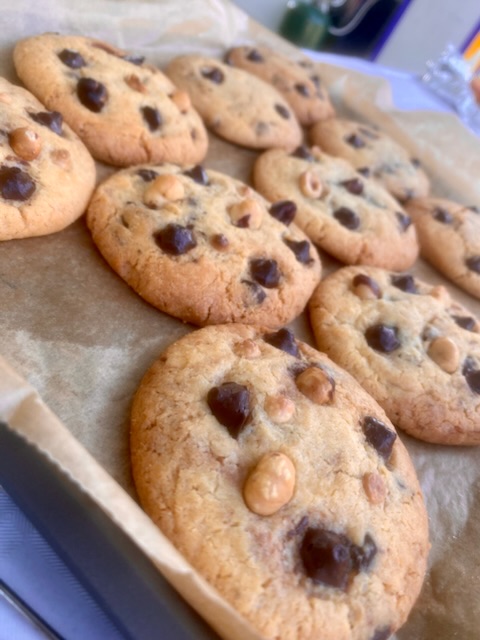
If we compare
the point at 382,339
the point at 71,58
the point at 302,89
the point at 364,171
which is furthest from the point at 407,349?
the point at 302,89

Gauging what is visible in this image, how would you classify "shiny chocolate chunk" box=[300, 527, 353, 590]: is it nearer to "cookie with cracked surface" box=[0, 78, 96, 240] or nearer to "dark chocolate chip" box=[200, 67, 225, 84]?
"cookie with cracked surface" box=[0, 78, 96, 240]

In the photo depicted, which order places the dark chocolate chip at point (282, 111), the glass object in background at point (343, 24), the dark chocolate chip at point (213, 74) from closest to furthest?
the dark chocolate chip at point (213, 74)
the dark chocolate chip at point (282, 111)
the glass object in background at point (343, 24)

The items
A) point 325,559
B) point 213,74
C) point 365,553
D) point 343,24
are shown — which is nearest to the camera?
point 325,559

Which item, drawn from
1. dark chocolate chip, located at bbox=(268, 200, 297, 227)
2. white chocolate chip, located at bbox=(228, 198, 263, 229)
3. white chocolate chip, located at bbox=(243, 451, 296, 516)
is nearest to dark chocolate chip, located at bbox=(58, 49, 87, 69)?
white chocolate chip, located at bbox=(228, 198, 263, 229)

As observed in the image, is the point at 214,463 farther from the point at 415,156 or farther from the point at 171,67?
the point at 415,156

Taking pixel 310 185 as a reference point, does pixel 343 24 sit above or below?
below

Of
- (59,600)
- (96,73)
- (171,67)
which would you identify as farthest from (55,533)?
(171,67)

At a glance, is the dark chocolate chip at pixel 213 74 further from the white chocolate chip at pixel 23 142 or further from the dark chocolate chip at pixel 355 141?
the white chocolate chip at pixel 23 142

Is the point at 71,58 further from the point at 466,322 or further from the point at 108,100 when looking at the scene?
the point at 466,322

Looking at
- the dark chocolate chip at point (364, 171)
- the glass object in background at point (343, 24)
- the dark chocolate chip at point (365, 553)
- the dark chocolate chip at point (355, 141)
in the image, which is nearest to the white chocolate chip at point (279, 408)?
the dark chocolate chip at point (365, 553)
